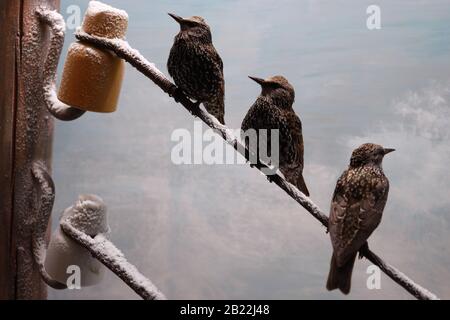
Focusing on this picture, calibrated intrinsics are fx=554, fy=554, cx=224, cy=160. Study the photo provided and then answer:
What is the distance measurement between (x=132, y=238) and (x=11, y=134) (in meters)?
0.48

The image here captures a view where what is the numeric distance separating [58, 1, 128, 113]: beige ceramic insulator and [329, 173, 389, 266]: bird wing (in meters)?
0.64

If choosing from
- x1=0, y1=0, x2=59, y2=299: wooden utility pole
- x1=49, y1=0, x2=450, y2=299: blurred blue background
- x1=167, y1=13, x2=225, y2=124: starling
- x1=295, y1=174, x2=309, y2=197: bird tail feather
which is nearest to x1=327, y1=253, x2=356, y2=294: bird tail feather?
x1=295, y1=174, x2=309, y2=197: bird tail feather

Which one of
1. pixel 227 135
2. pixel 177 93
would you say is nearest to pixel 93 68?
pixel 177 93

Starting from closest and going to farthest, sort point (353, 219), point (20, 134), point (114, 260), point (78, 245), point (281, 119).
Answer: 1. point (353, 219)
2. point (281, 119)
3. point (114, 260)
4. point (78, 245)
5. point (20, 134)

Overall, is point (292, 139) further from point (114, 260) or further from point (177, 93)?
point (114, 260)

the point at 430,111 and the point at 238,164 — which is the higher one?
the point at 430,111

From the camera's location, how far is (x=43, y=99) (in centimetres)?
153

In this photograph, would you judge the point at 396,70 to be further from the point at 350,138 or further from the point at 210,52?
the point at 210,52

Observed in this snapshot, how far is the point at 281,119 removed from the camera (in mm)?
1212

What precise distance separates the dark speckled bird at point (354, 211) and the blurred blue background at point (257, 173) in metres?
0.24

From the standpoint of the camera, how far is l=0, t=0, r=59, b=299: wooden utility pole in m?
1.49

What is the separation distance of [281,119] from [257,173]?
0.37 m

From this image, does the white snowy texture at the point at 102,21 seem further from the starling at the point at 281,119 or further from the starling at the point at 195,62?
the starling at the point at 281,119

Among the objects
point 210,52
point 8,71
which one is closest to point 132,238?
point 8,71
